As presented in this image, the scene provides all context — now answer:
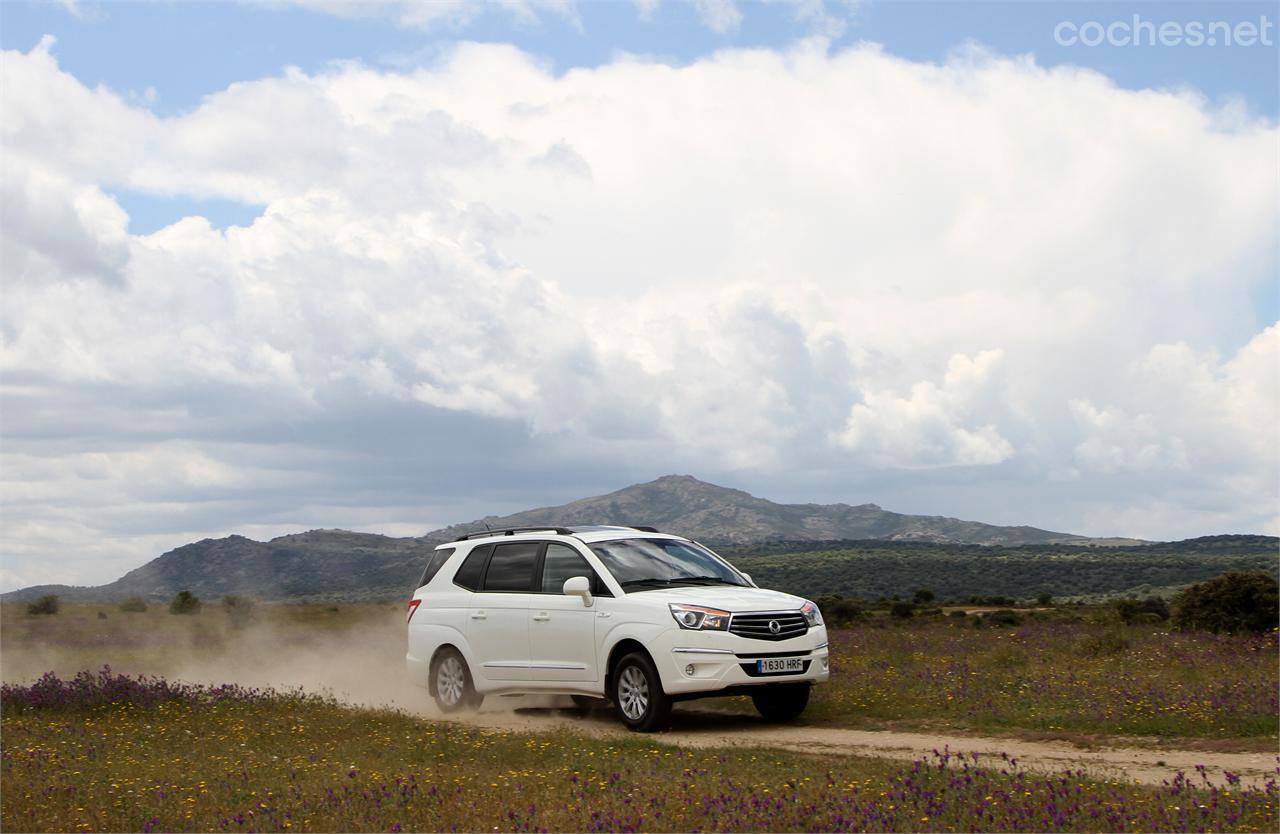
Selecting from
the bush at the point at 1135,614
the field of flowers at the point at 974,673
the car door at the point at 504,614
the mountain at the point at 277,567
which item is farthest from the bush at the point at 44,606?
the mountain at the point at 277,567

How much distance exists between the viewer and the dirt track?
34.4ft

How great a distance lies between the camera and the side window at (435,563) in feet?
53.8

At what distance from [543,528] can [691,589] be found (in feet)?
7.81

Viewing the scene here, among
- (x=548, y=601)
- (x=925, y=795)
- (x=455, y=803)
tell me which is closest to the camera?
(x=925, y=795)

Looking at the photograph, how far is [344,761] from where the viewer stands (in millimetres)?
11875

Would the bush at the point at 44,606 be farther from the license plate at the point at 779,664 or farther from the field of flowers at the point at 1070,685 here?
the license plate at the point at 779,664

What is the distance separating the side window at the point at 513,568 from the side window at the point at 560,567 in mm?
209

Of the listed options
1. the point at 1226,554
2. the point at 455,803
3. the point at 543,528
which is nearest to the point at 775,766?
the point at 455,803

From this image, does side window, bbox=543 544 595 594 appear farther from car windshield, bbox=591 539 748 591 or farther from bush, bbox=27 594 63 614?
bush, bbox=27 594 63 614

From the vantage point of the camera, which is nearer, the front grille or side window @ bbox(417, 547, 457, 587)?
the front grille

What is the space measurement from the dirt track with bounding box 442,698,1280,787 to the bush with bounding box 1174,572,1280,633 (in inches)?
562

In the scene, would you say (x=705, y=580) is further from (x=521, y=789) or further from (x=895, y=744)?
(x=521, y=789)

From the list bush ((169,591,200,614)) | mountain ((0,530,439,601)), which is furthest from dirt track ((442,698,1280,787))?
mountain ((0,530,439,601))

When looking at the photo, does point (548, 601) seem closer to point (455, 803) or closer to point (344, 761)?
point (344, 761)
